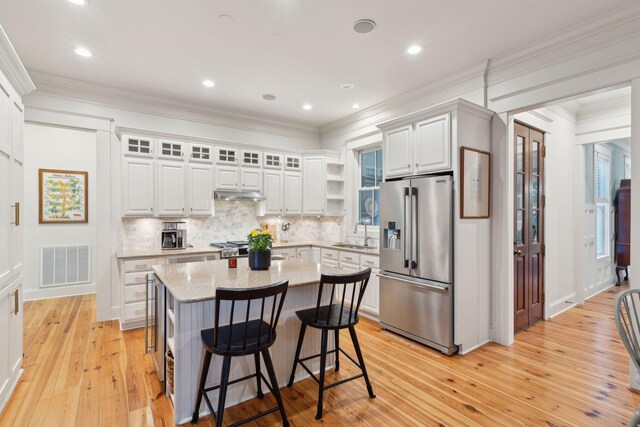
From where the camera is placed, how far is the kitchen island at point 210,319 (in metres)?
2.20

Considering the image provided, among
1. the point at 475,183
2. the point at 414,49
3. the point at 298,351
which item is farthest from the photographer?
the point at 475,183

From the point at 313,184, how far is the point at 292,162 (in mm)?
523

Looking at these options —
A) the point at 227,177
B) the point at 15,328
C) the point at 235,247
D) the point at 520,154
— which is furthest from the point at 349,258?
the point at 15,328

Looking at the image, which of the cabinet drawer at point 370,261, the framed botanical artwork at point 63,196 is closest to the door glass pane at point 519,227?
the cabinet drawer at point 370,261

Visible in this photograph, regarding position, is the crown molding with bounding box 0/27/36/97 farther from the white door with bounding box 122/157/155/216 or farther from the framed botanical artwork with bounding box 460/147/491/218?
the framed botanical artwork with bounding box 460/147/491/218

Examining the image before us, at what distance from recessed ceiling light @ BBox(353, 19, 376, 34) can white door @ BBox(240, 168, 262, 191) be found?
284 cm

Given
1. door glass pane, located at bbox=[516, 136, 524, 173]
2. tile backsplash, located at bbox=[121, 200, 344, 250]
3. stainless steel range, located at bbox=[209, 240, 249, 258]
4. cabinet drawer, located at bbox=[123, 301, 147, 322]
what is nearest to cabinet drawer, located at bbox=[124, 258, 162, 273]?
cabinet drawer, located at bbox=[123, 301, 147, 322]

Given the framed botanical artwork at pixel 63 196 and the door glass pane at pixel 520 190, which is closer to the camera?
the door glass pane at pixel 520 190

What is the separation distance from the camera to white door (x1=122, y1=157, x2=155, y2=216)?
4.20 metres

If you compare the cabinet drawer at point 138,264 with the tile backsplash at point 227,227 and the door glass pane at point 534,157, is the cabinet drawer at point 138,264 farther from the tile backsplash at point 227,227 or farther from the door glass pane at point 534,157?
the door glass pane at point 534,157

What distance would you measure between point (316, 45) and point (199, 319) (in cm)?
263

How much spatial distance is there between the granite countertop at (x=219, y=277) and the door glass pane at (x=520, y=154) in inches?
103

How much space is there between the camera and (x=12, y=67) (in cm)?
236

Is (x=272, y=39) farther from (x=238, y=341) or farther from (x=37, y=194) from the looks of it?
(x=37, y=194)
